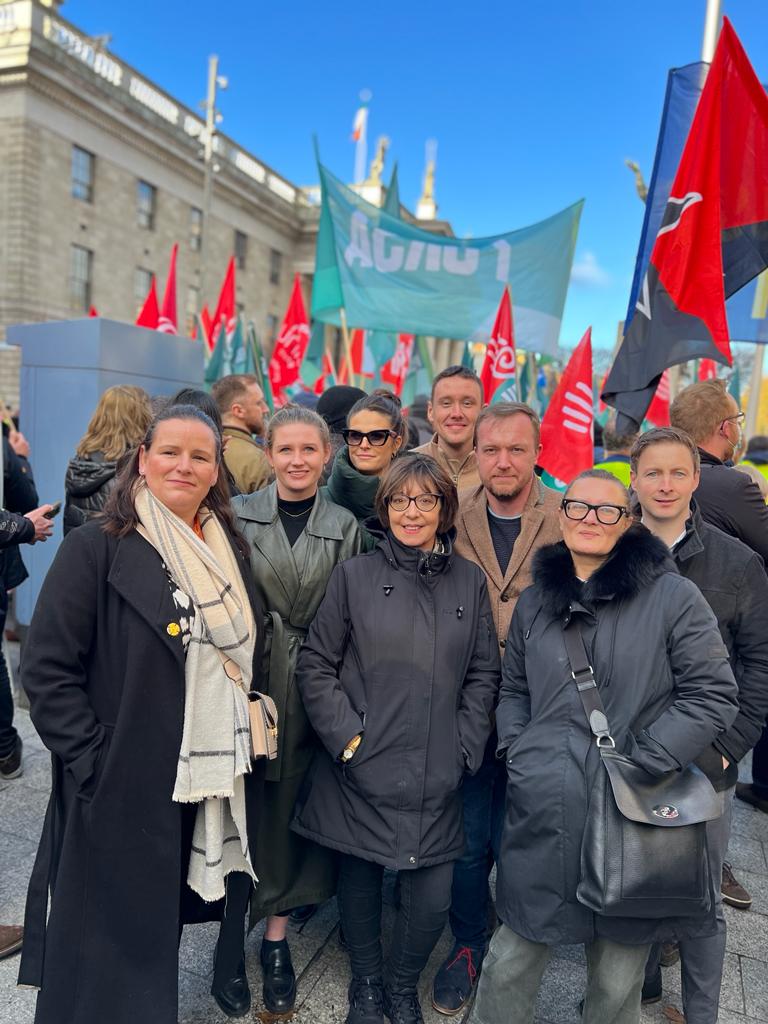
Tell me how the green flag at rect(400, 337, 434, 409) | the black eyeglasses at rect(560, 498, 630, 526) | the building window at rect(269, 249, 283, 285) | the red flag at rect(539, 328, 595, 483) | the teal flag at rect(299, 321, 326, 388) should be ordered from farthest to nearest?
the building window at rect(269, 249, 283, 285), the green flag at rect(400, 337, 434, 409), the teal flag at rect(299, 321, 326, 388), the red flag at rect(539, 328, 595, 483), the black eyeglasses at rect(560, 498, 630, 526)

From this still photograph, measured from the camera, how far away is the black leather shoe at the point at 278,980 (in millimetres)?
2539

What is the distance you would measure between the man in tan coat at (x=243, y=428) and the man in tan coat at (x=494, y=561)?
1538mm

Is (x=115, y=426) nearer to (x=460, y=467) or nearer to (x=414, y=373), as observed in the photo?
(x=460, y=467)

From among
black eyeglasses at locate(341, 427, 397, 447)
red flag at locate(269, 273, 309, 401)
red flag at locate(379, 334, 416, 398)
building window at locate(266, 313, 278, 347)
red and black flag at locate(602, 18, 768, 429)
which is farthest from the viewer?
building window at locate(266, 313, 278, 347)

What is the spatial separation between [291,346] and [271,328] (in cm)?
2934

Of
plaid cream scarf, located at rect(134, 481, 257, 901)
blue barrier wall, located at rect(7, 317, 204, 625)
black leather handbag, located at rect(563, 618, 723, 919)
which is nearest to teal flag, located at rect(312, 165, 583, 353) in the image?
blue barrier wall, located at rect(7, 317, 204, 625)

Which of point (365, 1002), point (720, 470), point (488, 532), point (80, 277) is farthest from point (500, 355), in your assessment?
point (80, 277)

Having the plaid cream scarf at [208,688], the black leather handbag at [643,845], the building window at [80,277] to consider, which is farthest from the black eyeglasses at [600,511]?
the building window at [80,277]

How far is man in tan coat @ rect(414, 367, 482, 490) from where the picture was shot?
3.47 meters

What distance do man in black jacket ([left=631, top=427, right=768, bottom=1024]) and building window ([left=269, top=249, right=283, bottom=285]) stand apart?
1541 inches

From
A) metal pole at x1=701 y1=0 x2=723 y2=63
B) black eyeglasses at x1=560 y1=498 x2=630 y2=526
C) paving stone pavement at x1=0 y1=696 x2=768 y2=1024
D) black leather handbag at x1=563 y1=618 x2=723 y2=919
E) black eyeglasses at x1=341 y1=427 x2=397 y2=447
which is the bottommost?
paving stone pavement at x1=0 y1=696 x2=768 y2=1024

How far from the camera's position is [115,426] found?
153 inches

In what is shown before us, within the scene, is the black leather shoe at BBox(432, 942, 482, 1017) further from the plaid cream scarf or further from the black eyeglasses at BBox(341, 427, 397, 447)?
the black eyeglasses at BBox(341, 427, 397, 447)

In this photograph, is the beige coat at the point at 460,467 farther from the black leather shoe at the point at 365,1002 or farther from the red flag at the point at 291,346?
the red flag at the point at 291,346
